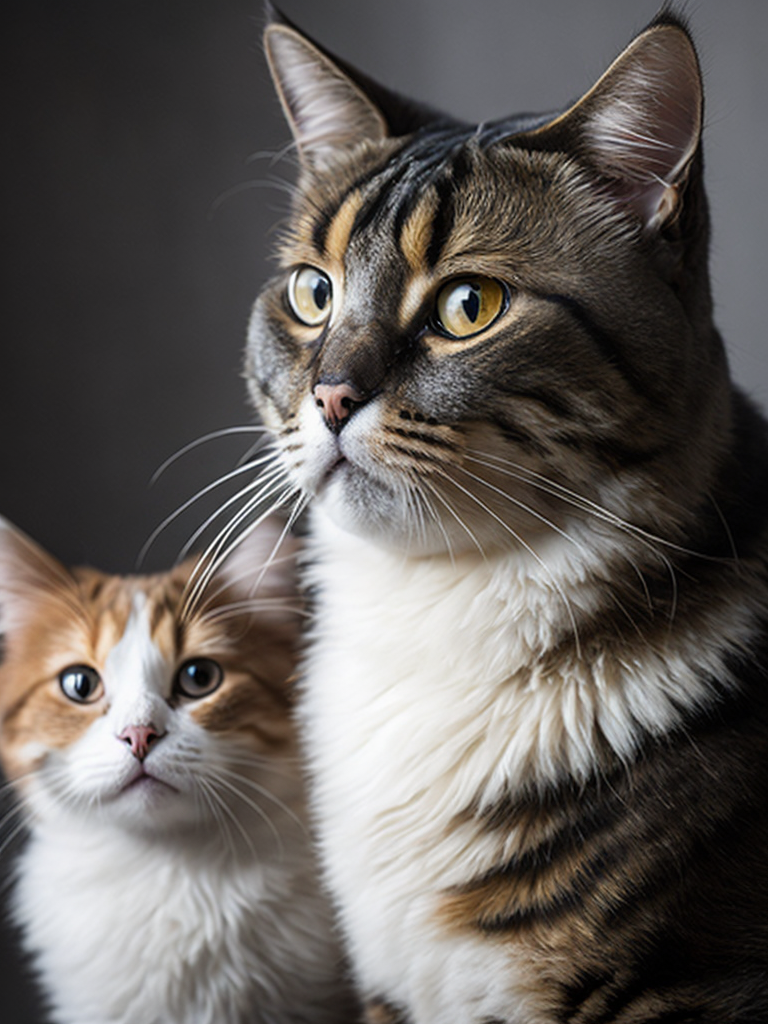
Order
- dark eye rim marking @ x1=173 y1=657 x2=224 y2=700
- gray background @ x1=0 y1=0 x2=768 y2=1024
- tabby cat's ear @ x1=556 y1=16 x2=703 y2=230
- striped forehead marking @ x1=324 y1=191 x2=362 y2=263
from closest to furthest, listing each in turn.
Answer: tabby cat's ear @ x1=556 y1=16 x2=703 y2=230
striped forehead marking @ x1=324 y1=191 x2=362 y2=263
dark eye rim marking @ x1=173 y1=657 x2=224 y2=700
gray background @ x1=0 y1=0 x2=768 y2=1024

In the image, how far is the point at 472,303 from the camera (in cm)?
91

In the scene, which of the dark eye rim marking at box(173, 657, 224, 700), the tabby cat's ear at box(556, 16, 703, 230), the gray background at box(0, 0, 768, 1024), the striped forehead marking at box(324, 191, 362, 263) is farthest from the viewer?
the gray background at box(0, 0, 768, 1024)

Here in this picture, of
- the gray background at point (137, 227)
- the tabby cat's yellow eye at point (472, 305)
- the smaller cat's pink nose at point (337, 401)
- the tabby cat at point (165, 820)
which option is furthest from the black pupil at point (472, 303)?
the gray background at point (137, 227)

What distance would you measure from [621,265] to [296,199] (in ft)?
1.26

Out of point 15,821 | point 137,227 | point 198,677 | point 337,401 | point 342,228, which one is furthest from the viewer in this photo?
point 137,227

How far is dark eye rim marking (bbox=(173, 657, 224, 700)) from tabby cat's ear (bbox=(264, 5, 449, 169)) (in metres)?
0.50

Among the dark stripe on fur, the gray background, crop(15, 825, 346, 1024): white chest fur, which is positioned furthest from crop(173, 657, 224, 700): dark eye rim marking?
the dark stripe on fur

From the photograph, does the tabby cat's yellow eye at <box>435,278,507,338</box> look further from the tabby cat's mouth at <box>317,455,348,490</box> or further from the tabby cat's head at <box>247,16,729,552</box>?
the tabby cat's mouth at <box>317,455,348,490</box>

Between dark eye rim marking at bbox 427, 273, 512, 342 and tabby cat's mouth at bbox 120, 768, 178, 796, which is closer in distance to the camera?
dark eye rim marking at bbox 427, 273, 512, 342

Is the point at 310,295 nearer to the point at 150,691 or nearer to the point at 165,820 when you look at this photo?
the point at 150,691

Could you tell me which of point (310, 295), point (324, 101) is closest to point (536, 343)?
point (310, 295)

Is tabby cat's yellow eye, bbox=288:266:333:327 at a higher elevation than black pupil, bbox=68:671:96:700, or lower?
higher

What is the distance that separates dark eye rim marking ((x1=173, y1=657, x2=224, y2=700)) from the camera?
112cm

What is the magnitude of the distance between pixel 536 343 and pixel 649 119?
0.62 feet
